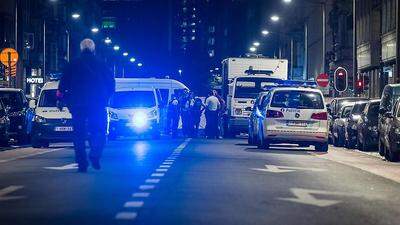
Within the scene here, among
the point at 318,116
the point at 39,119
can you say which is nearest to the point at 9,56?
the point at 39,119

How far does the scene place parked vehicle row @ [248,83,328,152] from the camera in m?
27.8

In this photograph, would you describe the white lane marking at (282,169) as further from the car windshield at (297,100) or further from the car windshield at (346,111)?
the car windshield at (346,111)

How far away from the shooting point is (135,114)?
3578 cm

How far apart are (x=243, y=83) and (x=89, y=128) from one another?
990 inches

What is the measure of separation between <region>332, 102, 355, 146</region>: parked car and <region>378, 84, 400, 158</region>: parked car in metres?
6.88

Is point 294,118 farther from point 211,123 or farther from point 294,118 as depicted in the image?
point 211,123

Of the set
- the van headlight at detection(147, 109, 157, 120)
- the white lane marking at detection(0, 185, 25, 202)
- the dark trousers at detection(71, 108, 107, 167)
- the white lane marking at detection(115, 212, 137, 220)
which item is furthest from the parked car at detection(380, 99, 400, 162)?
the white lane marking at detection(115, 212, 137, 220)

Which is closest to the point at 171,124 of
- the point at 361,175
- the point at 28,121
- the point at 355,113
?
the point at 28,121

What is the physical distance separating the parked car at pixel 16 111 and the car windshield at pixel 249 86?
9.29 metres

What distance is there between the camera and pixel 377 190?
13812mm

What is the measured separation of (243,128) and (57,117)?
12.2 meters

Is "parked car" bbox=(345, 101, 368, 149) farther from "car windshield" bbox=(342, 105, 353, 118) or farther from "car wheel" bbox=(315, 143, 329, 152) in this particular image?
"car wheel" bbox=(315, 143, 329, 152)

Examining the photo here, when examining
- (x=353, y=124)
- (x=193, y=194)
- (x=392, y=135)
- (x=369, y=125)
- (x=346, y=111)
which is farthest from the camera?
(x=346, y=111)

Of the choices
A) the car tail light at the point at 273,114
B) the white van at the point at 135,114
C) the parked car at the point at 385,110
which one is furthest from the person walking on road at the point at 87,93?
the white van at the point at 135,114
